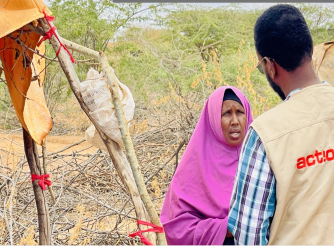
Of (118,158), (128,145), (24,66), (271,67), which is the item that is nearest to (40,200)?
(24,66)

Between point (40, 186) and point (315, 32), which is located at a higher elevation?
point (315, 32)

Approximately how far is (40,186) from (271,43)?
5.02ft

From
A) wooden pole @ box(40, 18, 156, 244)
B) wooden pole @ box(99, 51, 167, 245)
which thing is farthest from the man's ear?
wooden pole @ box(40, 18, 156, 244)

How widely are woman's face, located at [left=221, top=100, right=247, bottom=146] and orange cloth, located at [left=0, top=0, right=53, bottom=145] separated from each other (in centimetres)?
85

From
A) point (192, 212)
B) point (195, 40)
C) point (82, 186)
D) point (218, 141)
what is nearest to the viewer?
point (192, 212)

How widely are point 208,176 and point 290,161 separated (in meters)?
0.90

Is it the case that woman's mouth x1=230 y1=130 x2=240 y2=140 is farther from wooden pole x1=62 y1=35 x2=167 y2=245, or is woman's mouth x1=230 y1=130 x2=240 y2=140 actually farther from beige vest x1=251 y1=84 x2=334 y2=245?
beige vest x1=251 y1=84 x2=334 y2=245

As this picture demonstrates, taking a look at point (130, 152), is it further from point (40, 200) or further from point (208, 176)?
point (40, 200)

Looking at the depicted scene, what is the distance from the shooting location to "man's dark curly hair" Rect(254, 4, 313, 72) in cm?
111

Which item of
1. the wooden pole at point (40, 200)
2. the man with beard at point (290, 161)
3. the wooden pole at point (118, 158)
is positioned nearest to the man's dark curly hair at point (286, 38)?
the man with beard at point (290, 161)

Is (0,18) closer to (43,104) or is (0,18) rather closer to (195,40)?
(43,104)

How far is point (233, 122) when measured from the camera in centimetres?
201

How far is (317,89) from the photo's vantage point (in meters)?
1.09

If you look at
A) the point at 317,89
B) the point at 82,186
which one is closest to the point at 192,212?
the point at 317,89
